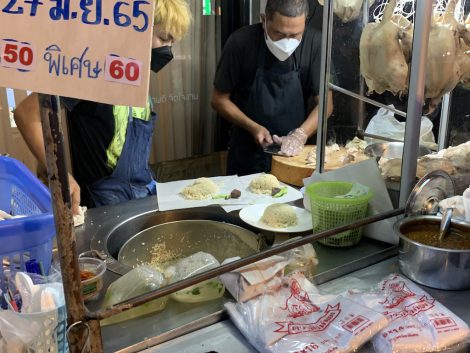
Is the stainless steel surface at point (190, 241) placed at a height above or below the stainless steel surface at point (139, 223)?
below

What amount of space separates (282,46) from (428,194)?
1421 millimetres

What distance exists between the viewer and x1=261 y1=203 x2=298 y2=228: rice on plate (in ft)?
4.13

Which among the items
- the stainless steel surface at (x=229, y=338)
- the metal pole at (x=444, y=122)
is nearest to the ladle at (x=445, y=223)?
the stainless steel surface at (x=229, y=338)

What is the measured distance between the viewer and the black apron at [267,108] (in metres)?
2.42

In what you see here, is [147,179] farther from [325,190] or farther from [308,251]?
[308,251]

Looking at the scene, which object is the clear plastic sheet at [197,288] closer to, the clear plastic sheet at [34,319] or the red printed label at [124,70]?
the clear plastic sheet at [34,319]

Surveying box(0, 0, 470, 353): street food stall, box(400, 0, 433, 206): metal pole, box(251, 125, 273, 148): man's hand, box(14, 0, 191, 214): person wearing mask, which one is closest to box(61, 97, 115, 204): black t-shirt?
box(14, 0, 191, 214): person wearing mask

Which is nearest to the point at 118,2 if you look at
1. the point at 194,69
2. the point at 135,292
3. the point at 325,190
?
the point at 135,292

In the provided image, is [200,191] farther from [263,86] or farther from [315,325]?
[263,86]

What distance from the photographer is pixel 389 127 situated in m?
1.32

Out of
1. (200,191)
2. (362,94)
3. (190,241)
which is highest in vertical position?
(362,94)

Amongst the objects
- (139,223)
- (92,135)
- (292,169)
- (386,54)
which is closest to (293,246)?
(386,54)

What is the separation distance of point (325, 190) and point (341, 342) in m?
0.58

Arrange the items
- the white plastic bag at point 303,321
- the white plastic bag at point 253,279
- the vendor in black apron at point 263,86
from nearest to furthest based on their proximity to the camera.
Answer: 1. the white plastic bag at point 303,321
2. the white plastic bag at point 253,279
3. the vendor in black apron at point 263,86
